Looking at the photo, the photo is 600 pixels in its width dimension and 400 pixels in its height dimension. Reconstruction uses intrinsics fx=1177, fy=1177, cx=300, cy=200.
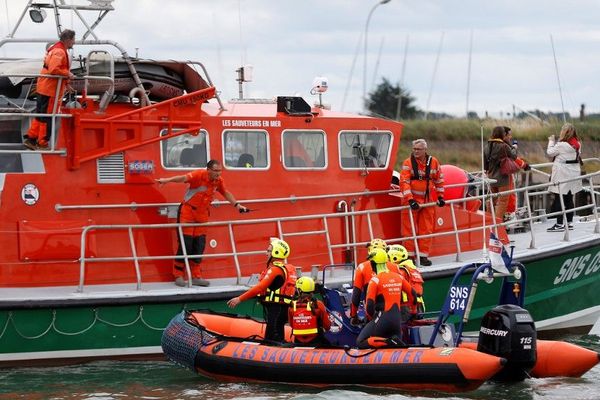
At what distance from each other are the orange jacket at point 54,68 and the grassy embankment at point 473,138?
57.3 feet

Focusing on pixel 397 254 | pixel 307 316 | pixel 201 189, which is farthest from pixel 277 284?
pixel 201 189

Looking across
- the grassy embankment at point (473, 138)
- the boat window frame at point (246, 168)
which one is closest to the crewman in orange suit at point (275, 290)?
the boat window frame at point (246, 168)

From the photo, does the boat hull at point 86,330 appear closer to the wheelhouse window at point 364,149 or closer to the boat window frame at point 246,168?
the boat window frame at point 246,168

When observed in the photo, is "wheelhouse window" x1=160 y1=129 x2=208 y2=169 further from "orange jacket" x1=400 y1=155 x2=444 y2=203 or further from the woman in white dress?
the woman in white dress

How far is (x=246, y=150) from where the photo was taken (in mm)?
13062

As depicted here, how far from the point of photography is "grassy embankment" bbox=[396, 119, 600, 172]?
29.4 meters

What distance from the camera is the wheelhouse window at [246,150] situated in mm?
12984

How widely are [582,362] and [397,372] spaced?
1.85 meters

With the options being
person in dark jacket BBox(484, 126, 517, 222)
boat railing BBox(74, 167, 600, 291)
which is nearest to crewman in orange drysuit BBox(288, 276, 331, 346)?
boat railing BBox(74, 167, 600, 291)

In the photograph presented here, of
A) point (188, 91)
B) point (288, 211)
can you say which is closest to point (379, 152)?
point (288, 211)

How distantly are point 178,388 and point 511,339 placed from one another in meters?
3.24

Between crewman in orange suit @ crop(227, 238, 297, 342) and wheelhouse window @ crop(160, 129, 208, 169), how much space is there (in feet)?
5.29

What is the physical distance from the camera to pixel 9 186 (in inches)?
477

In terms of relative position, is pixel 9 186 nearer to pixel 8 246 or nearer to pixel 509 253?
pixel 8 246
